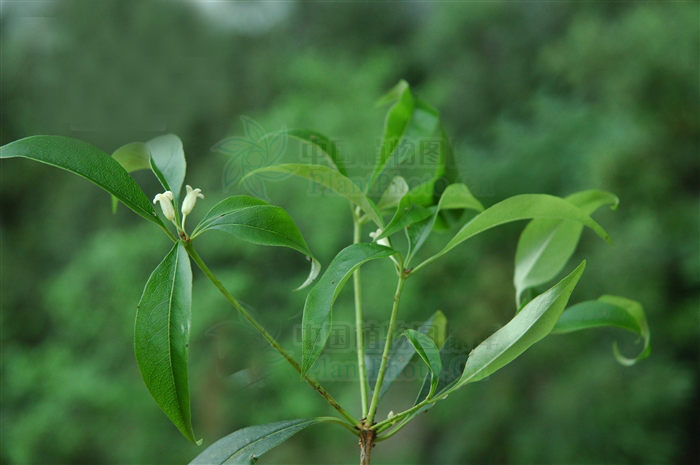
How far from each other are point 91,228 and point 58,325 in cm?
39

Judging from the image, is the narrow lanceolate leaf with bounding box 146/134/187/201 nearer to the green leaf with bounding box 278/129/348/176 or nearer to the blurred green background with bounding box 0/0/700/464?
the green leaf with bounding box 278/129/348/176

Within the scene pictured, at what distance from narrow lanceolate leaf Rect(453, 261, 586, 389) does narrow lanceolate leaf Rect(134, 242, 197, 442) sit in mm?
121

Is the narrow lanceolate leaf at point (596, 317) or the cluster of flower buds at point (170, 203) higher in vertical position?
the cluster of flower buds at point (170, 203)

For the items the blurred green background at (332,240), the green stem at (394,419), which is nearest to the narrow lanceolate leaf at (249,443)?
the green stem at (394,419)

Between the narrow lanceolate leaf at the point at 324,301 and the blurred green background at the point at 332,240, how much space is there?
890 mm

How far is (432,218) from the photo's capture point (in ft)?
0.97

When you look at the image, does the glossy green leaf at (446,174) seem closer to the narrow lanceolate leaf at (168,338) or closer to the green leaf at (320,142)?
the green leaf at (320,142)

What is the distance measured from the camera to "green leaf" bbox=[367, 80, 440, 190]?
352mm

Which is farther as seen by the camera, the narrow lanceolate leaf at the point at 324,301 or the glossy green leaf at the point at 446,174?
the glossy green leaf at the point at 446,174

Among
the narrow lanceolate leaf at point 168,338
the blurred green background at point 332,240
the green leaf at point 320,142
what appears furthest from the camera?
the blurred green background at point 332,240

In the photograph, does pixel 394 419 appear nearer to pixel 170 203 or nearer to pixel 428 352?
pixel 428 352

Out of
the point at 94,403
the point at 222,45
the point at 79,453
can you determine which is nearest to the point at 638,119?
the point at 222,45

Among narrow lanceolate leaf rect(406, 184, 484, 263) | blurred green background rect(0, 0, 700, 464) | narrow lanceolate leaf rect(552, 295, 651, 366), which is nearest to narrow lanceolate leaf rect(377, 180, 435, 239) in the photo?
narrow lanceolate leaf rect(406, 184, 484, 263)

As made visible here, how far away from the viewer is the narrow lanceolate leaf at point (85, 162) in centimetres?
23
